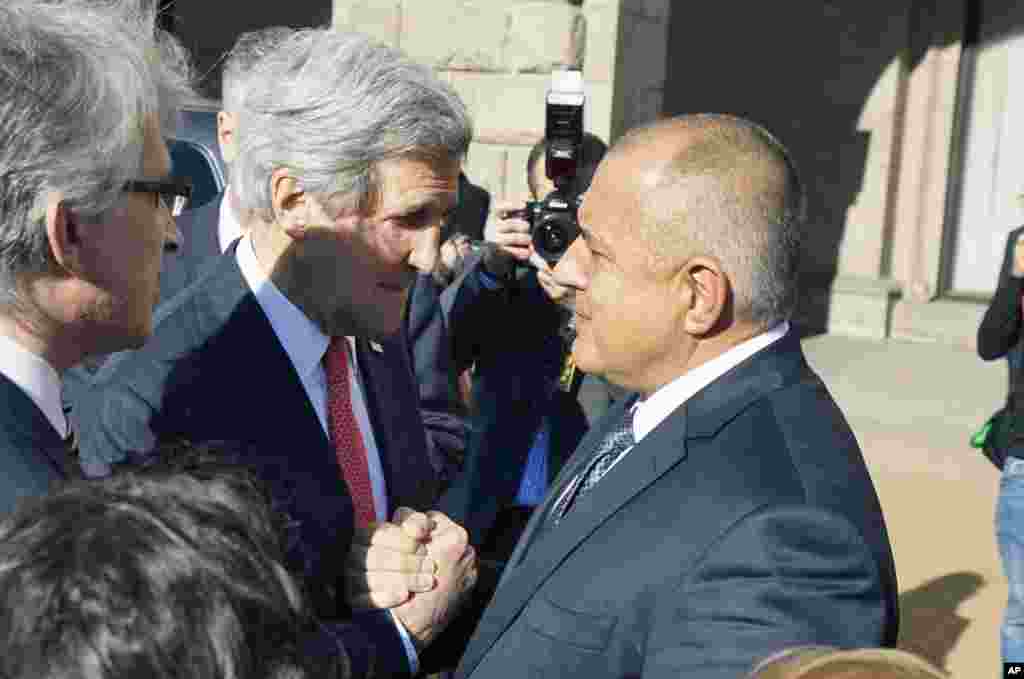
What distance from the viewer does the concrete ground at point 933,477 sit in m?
5.04

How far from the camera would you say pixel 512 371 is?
3.83 metres

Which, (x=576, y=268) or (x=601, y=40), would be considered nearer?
(x=576, y=268)

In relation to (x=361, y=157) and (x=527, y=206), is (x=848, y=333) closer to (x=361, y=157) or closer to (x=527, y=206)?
(x=527, y=206)

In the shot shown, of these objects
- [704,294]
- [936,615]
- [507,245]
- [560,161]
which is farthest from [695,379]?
[936,615]

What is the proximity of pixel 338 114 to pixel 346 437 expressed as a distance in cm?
56

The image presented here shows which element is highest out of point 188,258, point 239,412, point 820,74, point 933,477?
point 820,74

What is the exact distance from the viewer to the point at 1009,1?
10484mm

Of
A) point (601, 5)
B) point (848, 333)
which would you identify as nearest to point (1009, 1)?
point (848, 333)

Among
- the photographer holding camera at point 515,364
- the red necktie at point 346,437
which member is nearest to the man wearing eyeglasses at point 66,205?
the red necktie at point 346,437

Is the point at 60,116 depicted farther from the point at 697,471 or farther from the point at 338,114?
the point at 697,471

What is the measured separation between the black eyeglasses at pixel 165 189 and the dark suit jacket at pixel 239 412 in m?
0.36

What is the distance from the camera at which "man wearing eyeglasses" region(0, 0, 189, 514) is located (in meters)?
1.52

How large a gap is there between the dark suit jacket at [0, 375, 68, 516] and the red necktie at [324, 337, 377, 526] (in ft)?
2.38

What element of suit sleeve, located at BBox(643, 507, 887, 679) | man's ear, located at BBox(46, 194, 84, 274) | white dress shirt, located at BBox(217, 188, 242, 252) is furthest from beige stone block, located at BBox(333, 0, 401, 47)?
suit sleeve, located at BBox(643, 507, 887, 679)
